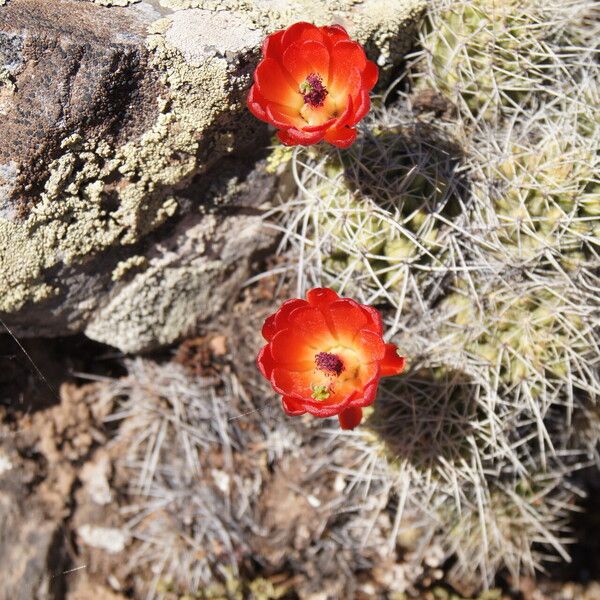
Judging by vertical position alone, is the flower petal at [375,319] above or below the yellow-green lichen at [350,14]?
below

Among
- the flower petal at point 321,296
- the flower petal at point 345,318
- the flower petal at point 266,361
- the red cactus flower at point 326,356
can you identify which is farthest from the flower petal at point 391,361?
the flower petal at point 266,361

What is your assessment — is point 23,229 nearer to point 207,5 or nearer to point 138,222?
point 138,222

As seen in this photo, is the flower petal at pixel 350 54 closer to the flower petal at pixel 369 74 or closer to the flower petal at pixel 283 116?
the flower petal at pixel 369 74

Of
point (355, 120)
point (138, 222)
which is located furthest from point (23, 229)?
point (355, 120)

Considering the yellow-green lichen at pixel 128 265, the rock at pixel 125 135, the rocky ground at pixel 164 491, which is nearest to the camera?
the rock at pixel 125 135

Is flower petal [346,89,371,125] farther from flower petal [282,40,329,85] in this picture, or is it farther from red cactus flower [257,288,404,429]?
red cactus flower [257,288,404,429]

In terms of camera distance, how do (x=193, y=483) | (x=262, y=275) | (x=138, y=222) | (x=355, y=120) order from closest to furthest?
(x=355, y=120)
(x=138, y=222)
(x=262, y=275)
(x=193, y=483)
